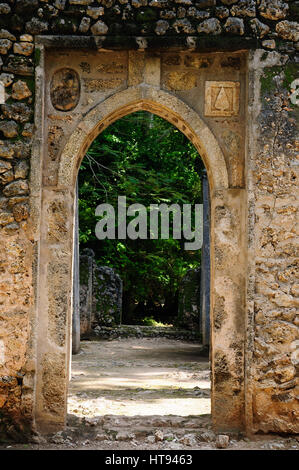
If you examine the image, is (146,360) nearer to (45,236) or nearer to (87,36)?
(45,236)

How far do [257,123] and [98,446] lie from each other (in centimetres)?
278

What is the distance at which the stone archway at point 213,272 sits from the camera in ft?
13.9

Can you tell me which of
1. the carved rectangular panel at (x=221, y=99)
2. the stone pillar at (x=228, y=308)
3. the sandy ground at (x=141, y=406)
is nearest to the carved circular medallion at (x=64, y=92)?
the carved rectangular panel at (x=221, y=99)

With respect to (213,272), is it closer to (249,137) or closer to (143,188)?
(249,137)

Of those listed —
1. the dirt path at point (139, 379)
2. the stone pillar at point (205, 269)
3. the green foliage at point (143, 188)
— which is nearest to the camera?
the dirt path at point (139, 379)

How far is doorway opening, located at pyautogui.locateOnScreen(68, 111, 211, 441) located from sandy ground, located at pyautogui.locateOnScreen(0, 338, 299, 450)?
0.02m

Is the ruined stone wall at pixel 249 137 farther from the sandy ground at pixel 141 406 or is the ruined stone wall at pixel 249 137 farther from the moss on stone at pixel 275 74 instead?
the sandy ground at pixel 141 406

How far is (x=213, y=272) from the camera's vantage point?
14.3ft

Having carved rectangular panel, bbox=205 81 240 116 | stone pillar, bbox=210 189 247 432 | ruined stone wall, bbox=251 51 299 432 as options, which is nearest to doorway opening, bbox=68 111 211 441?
stone pillar, bbox=210 189 247 432

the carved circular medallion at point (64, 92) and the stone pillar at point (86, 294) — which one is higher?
Answer: the carved circular medallion at point (64, 92)

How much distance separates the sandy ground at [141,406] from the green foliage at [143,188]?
401 centimetres

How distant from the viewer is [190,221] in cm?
1363

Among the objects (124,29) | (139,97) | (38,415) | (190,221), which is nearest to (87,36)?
(124,29)

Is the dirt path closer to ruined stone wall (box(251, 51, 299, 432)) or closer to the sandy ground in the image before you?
the sandy ground
